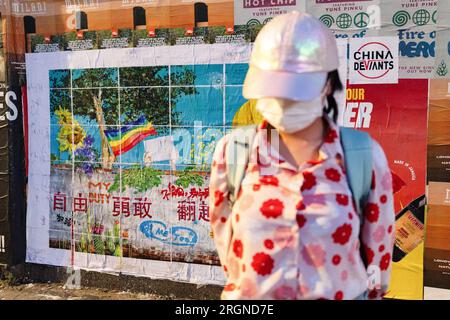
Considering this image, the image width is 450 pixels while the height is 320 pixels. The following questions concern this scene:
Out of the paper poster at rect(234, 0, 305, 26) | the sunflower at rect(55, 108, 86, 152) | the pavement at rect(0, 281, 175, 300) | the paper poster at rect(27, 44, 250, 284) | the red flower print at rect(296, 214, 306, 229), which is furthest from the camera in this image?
the sunflower at rect(55, 108, 86, 152)

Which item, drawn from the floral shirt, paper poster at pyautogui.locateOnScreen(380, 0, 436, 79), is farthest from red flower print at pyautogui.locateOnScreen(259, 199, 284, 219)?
paper poster at pyautogui.locateOnScreen(380, 0, 436, 79)

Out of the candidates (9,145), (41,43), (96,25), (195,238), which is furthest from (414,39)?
(9,145)

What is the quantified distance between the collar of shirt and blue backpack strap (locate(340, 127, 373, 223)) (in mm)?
32

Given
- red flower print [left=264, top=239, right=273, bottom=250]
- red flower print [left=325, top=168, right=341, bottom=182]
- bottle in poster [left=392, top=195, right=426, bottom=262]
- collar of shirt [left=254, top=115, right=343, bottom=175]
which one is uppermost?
collar of shirt [left=254, top=115, right=343, bottom=175]

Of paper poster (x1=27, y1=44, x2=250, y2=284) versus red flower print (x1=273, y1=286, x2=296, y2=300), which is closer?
red flower print (x1=273, y1=286, x2=296, y2=300)

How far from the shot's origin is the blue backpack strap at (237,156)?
6.04 feet

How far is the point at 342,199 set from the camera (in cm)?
171

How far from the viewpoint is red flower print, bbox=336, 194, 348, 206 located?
1.71 m

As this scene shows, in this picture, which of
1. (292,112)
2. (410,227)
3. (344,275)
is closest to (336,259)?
(344,275)

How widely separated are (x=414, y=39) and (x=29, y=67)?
3.20 m

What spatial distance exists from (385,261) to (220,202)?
23.8 inches

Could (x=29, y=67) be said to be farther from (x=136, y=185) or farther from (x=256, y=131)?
(x=256, y=131)

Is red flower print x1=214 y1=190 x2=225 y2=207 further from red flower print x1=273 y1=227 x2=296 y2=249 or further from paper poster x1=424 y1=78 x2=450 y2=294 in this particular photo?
paper poster x1=424 y1=78 x2=450 y2=294

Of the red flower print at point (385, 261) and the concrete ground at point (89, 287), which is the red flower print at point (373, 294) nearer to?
the red flower print at point (385, 261)
